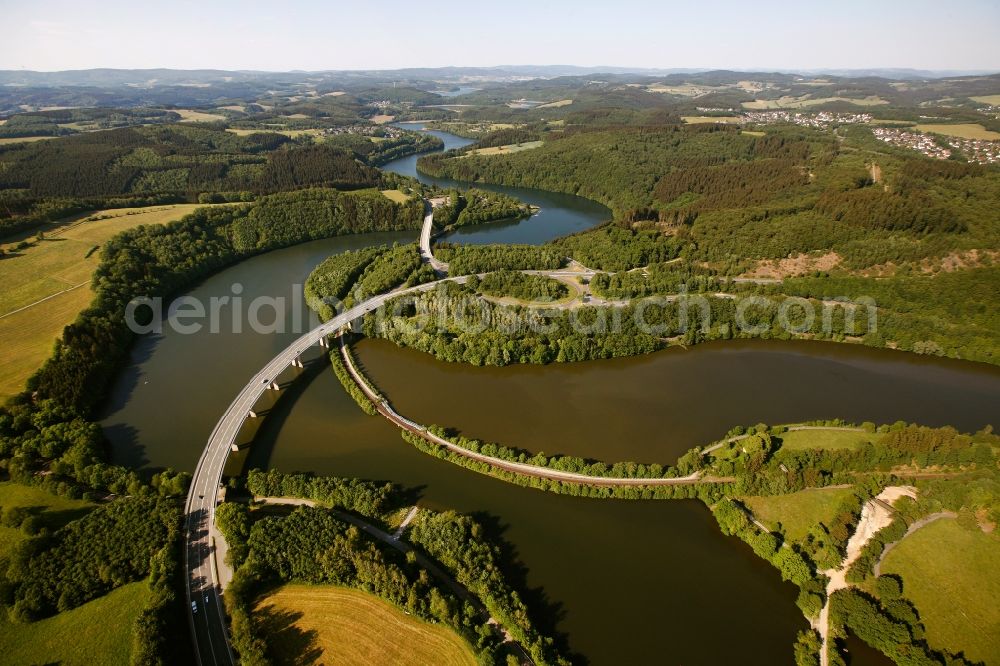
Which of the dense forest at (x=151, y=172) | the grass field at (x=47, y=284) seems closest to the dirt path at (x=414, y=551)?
the grass field at (x=47, y=284)

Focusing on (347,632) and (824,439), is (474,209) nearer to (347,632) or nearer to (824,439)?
(824,439)

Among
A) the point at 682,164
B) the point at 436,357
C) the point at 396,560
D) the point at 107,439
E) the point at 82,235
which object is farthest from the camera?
the point at 682,164

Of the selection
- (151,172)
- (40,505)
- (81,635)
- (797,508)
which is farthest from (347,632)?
(151,172)

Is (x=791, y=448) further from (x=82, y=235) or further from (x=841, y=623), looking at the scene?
(x=82, y=235)

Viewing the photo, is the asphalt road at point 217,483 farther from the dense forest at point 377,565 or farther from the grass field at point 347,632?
the grass field at point 347,632

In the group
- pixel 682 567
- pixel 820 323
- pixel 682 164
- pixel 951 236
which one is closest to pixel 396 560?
pixel 682 567

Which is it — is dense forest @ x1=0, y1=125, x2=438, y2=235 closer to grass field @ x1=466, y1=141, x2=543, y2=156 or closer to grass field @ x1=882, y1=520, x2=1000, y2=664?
grass field @ x1=466, y1=141, x2=543, y2=156
